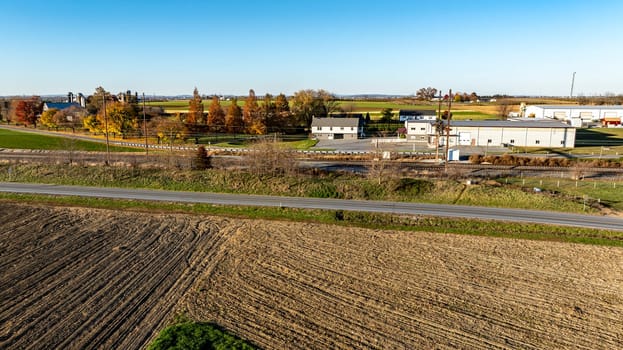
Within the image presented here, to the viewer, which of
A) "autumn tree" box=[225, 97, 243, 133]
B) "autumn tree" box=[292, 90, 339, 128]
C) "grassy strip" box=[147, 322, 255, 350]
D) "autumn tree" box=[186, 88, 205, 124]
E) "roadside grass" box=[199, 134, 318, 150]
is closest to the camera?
"grassy strip" box=[147, 322, 255, 350]

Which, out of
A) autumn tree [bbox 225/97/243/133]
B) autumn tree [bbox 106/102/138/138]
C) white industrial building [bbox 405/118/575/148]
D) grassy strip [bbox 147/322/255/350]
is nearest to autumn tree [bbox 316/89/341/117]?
autumn tree [bbox 225/97/243/133]

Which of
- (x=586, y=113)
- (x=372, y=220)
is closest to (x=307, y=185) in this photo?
(x=372, y=220)

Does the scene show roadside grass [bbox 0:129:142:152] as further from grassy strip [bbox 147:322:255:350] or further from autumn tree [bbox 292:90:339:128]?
grassy strip [bbox 147:322:255:350]

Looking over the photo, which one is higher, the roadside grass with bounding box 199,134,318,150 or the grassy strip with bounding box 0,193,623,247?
the roadside grass with bounding box 199,134,318,150

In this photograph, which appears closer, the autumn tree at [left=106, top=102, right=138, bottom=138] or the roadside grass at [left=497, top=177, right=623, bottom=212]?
the roadside grass at [left=497, top=177, right=623, bottom=212]

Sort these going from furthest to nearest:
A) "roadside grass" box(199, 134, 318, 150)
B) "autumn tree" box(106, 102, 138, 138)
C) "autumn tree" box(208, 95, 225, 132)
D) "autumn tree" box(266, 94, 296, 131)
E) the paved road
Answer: "autumn tree" box(266, 94, 296, 131) → "autumn tree" box(208, 95, 225, 132) → "autumn tree" box(106, 102, 138, 138) → "roadside grass" box(199, 134, 318, 150) → the paved road

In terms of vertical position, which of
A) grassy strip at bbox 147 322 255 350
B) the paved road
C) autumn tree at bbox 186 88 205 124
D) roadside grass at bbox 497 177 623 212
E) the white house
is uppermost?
autumn tree at bbox 186 88 205 124

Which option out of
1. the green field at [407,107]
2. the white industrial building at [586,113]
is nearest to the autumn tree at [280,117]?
the green field at [407,107]

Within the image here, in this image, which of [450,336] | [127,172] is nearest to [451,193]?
[450,336]
